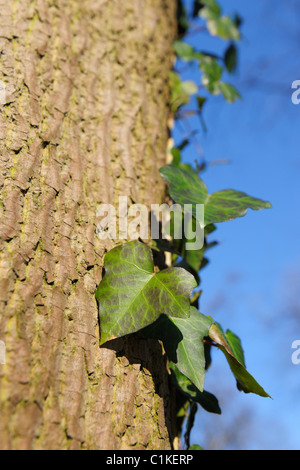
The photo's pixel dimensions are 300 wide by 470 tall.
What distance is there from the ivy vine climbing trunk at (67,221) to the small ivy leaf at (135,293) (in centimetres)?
4

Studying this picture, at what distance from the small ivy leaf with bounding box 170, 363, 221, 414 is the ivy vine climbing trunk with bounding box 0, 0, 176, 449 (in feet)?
0.09

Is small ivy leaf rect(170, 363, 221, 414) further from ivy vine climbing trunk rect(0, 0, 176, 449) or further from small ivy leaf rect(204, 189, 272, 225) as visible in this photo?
small ivy leaf rect(204, 189, 272, 225)

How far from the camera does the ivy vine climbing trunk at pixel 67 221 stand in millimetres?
682

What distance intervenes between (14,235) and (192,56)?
150cm

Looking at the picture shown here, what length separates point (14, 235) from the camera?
78cm

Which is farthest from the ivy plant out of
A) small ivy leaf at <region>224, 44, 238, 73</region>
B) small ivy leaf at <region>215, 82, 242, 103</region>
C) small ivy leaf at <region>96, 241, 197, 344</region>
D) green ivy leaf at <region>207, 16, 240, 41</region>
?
green ivy leaf at <region>207, 16, 240, 41</region>

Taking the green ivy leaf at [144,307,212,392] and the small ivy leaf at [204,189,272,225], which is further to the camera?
the small ivy leaf at [204,189,272,225]

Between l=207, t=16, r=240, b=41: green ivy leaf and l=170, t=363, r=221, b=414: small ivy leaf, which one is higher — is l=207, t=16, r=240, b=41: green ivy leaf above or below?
above

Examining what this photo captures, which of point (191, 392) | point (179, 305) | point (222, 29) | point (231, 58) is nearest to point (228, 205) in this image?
point (179, 305)

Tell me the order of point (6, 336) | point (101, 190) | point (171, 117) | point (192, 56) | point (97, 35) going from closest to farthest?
1. point (6, 336)
2. point (101, 190)
3. point (97, 35)
4. point (171, 117)
5. point (192, 56)

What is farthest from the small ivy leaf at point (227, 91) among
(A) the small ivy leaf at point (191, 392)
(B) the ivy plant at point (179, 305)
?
(A) the small ivy leaf at point (191, 392)

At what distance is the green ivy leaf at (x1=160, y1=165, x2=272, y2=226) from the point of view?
3.18 ft
